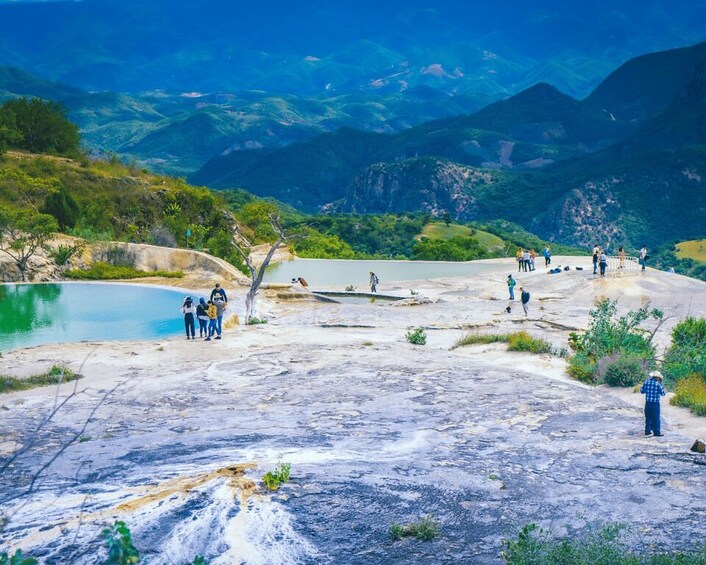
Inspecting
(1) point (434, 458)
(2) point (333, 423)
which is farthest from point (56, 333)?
(1) point (434, 458)

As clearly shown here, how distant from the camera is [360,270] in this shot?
4016 centimetres

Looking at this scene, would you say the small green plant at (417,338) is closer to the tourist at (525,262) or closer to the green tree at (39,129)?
the tourist at (525,262)

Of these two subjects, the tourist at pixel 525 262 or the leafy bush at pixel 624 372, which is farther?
the tourist at pixel 525 262

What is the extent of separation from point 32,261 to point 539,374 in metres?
19.9

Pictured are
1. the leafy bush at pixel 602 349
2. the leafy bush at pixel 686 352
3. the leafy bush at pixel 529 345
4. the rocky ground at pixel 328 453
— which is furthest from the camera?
the leafy bush at pixel 529 345

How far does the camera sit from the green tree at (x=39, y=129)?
48.9 metres

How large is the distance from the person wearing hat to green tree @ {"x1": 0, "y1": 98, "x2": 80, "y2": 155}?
43163 millimetres

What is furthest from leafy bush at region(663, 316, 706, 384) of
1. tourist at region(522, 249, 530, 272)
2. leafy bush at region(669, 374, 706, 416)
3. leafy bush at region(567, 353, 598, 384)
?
tourist at region(522, 249, 530, 272)

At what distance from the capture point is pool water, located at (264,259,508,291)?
1458 inches

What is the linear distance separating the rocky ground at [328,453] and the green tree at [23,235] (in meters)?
12.7

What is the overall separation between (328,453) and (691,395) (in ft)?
20.7

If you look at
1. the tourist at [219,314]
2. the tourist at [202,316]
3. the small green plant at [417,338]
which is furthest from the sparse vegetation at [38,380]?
Answer: the small green plant at [417,338]

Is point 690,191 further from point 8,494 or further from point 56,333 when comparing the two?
point 8,494

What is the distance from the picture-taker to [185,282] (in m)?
29.5
